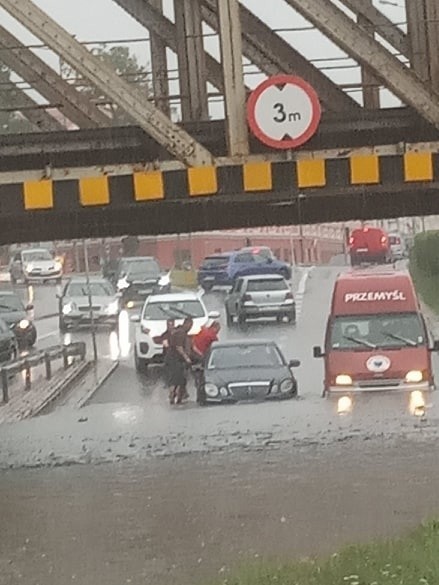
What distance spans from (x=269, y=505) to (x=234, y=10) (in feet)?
12.9

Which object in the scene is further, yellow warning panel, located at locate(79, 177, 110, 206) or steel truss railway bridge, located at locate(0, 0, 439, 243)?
yellow warning panel, located at locate(79, 177, 110, 206)

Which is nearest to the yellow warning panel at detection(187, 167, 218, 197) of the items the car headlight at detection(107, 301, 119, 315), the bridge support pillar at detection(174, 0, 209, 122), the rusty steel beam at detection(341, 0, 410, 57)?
the bridge support pillar at detection(174, 0, 209, 122)

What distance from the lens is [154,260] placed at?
1833 inches

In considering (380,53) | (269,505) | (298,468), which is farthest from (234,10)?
(298,468)

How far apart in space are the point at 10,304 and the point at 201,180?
29107 mm

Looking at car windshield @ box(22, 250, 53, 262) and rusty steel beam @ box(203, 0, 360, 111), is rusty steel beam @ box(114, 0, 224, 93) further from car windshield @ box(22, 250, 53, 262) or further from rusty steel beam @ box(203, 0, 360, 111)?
car windshield @ box(22, 250, 53, 262)

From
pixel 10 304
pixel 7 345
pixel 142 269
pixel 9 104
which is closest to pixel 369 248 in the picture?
pixel 142 269

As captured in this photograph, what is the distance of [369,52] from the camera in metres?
11.3

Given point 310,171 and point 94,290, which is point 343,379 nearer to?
point 310,171

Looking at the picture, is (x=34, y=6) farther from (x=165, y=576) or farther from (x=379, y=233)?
(x=379, y=233)

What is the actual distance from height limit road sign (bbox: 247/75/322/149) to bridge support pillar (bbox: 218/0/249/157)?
179 mm

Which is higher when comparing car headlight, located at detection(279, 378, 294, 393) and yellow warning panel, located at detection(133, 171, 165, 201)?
yellow warning panel, located at detection(133, 171, 165, 201)

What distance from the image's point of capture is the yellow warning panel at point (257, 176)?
455 inches

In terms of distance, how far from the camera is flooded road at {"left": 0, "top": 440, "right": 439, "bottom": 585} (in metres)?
9.91
